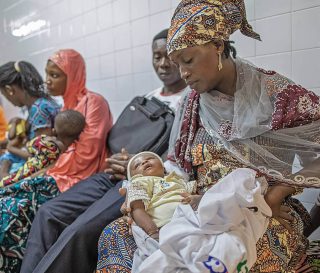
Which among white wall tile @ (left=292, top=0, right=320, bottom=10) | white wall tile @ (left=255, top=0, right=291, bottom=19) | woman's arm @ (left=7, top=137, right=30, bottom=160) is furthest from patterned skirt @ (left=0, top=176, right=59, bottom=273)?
white wall tile @ (left=292, top=0, right=320, bottom=10)

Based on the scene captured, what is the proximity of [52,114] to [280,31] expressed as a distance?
138 cm

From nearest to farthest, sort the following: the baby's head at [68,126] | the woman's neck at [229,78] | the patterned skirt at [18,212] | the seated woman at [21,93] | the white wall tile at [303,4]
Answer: the woman's neck at [229,78], the white wall tile at [303,4], the patterned skirt at [18,212], the baby's head at [68,126], the seated woman at [21,93]

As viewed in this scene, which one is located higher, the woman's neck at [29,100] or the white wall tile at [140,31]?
the white wall tile at [140,31]

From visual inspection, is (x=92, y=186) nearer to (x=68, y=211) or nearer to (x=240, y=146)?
(x=68, y=211)

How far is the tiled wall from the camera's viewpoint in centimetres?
167

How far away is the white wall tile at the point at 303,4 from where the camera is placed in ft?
5.24

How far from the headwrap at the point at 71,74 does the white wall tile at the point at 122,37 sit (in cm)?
44

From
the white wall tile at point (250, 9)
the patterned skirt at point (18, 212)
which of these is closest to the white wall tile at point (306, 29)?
the white wall tile at point (250, 9)

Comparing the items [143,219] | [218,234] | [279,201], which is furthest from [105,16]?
[218,234]

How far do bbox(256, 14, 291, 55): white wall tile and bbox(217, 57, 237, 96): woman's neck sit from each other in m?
0.48

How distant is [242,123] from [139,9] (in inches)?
57.0

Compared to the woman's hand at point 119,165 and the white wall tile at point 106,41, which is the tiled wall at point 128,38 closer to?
the white wall tile at point 106,41

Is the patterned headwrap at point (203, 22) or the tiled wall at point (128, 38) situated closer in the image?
the patterned headwrap at point (203, 22)

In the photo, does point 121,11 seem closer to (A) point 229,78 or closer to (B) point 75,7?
(B) point 75,7
